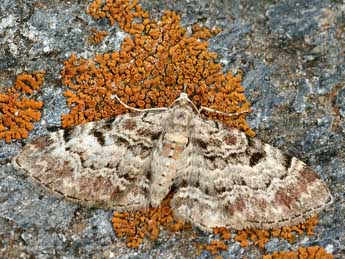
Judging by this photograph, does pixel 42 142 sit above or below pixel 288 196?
above

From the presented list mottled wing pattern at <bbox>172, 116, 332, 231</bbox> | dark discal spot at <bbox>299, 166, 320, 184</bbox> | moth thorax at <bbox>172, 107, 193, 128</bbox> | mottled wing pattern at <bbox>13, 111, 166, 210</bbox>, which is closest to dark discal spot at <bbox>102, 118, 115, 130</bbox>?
mottled wing pattern at <bbox>13, 111, 166, 210</bbox>

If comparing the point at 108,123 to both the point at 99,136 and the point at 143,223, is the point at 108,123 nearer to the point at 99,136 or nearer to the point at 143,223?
the point at 99,136

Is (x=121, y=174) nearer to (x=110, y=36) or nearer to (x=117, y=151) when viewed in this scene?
(x=117, y=151)

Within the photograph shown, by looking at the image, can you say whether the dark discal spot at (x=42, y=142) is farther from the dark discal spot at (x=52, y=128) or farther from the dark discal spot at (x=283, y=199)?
the dark discal spot at (x=283, y=199)

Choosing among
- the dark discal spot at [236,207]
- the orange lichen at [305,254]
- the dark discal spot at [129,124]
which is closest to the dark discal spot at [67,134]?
the dark discal spot at [129,124]

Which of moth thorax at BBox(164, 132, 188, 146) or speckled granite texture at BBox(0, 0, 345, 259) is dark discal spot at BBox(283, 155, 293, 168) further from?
moth thorax at BBox(164, 132, 188, 146)

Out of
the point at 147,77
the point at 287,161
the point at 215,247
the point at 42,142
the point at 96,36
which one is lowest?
the point at 215,247

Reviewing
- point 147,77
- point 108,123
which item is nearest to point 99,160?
point 108,123
